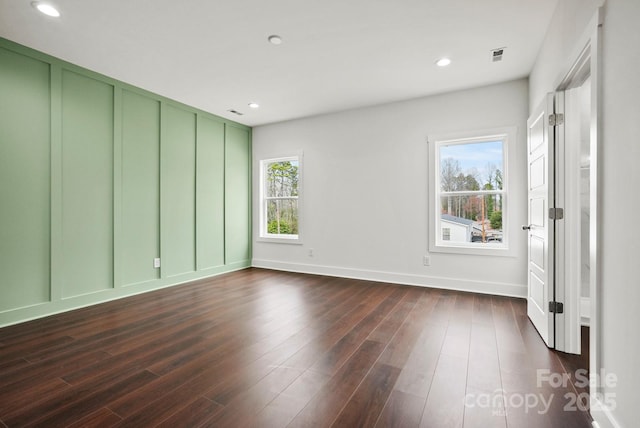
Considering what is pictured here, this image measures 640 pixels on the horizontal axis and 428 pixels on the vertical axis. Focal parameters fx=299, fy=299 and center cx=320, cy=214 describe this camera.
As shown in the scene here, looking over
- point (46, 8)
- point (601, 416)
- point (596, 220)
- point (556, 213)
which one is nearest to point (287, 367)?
point (601, 416)

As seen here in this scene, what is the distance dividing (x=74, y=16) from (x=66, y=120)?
4.07 feet

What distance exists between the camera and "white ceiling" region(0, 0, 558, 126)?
245 cm

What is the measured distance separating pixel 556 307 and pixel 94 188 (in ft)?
15.7

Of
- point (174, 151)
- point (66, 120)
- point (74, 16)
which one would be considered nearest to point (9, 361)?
point (66, 120)

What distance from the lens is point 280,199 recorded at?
18.7 ft

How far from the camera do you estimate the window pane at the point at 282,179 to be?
219 inches

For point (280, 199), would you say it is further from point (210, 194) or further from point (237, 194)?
point (210, 194)

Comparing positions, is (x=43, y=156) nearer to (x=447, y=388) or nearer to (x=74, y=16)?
(x=74, y=16)

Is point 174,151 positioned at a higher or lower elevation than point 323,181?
higher

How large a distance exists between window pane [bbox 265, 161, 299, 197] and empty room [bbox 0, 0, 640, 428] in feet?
0.25

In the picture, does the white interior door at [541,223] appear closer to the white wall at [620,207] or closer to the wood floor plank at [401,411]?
the white wall at [620,207]

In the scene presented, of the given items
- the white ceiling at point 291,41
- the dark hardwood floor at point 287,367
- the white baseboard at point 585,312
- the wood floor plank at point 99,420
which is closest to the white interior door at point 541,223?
the dark hardwood floor at point 287,367

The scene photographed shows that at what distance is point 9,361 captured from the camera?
2.17m

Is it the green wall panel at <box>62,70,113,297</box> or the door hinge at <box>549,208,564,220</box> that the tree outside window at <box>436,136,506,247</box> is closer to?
the door hinge at <box>549,208,564,220</box>
